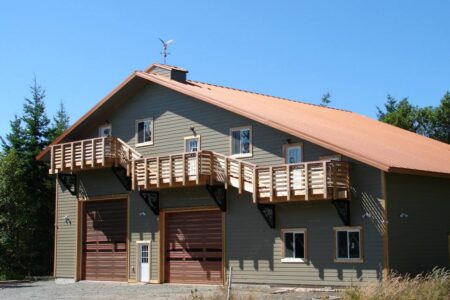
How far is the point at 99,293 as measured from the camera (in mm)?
26703

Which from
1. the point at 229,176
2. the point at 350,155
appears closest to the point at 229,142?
the point at 229,176

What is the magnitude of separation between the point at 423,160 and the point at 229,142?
25.8ft

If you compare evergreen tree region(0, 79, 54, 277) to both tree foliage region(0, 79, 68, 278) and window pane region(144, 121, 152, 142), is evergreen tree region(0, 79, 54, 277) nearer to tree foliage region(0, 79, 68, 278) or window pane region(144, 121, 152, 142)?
tree foliage region(0, 79, 68, 278)

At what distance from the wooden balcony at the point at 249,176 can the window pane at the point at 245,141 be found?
3.96ft

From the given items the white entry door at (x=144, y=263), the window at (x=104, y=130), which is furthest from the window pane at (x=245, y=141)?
the window at (x=104, y=130)

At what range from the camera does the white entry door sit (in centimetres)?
3203

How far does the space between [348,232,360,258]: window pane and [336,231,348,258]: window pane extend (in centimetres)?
20

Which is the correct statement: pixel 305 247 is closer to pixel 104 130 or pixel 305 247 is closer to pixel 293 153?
pixel 293 153

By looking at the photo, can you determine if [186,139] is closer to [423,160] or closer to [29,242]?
[423,160]

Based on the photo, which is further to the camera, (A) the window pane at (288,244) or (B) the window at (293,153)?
(B) the window at (293,153)

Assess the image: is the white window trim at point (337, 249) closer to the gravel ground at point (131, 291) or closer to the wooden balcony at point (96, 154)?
the gravel ground at point (131, 291)

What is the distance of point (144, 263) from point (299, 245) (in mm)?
8497

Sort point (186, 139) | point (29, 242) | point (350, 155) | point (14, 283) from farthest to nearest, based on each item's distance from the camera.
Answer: point (29, 242) → point (14, 283) → point (186, 139) → point (350, 155)

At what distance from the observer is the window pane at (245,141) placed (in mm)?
29188
